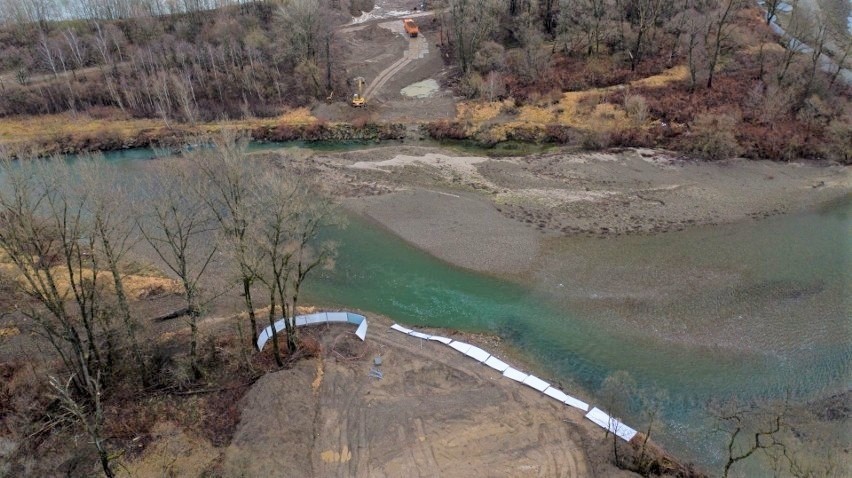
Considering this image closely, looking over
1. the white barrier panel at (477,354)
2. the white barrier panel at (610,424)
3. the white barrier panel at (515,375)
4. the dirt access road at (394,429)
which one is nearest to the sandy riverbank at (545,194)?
the white barrier panel at (477,354)

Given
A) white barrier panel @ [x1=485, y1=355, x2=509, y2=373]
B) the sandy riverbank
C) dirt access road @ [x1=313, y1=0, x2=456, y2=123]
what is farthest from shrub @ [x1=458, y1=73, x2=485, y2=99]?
white barrier panel @ [x1=485, y1=355, x2=509, y2=373]

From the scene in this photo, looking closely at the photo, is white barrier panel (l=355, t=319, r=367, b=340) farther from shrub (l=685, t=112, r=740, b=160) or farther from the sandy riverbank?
shrub (l=685, t=112, r=740, b=160)

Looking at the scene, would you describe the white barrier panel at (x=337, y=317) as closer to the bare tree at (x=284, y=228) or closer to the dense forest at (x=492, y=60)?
the bare tree at (x=284, y=228)

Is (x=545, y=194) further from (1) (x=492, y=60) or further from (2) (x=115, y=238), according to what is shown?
(2) (x=115, y=238)

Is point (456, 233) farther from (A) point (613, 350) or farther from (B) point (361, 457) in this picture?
(B) point (361, 457)

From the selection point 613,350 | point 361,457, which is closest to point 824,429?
point 613,350

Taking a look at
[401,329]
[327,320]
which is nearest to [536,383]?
[401,329]

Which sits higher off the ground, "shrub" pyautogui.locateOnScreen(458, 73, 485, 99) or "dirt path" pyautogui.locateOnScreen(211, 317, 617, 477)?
"shrub" pyautogui.locateOnScreen(458, 73, 485, 99)
